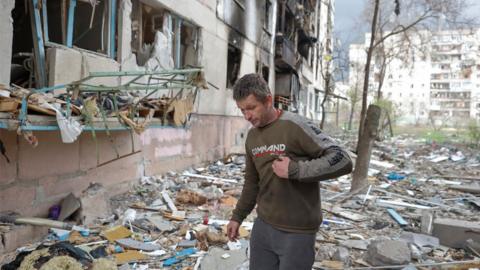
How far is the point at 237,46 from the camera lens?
12156 mm

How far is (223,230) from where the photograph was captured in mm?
5035

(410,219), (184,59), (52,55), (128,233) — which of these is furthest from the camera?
(184,59)

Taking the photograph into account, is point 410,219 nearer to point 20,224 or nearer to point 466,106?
point 20,224

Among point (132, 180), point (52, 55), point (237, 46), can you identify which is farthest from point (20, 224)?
point (237, 46)

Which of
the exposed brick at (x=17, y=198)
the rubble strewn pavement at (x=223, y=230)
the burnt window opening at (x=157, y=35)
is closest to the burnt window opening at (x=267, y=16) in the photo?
the burnt window opening at (x=157, y=35)

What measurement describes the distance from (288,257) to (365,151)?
20.0 feet

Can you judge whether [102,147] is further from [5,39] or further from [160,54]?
[160,54]

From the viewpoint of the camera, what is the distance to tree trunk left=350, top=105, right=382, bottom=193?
24.4ft

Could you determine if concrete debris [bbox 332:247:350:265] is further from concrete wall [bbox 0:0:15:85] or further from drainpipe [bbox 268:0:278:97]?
drainpipe [bbox 268:0:278:97]

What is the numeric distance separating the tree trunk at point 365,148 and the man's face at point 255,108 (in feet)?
19.3

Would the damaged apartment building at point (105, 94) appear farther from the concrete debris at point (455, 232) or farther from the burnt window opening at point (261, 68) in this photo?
the concrete debris at point (455, 232)

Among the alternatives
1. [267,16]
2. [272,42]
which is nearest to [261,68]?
[272,42]

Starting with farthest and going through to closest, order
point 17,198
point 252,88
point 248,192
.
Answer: point 17,198, point 248,192, point 252,88

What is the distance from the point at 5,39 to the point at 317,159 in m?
4.13
